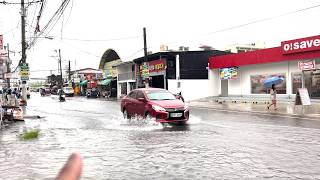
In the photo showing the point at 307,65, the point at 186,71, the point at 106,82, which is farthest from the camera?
the point at 106,82

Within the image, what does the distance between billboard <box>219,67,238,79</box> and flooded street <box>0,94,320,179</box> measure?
23.9 metres

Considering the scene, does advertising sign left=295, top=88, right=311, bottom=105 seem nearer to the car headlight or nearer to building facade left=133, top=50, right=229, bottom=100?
the car headlight

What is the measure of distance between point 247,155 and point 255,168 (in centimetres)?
140

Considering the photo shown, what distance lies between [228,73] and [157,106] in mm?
24314

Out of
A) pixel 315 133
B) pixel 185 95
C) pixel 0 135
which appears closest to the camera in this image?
pixel 315 133

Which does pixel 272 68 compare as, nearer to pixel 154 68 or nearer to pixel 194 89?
pixel 194 89

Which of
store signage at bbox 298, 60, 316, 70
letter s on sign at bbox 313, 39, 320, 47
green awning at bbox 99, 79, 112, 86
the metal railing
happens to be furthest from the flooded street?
green awning at bbox 99, 79, 112, 86

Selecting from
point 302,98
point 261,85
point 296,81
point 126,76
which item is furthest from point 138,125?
point 126,76

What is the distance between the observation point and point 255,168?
26.1 ft

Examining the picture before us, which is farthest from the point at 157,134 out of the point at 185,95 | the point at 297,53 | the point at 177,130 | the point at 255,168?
the point at 185,95

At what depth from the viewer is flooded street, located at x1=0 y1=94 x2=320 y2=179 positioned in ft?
25.3

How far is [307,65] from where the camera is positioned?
29.6 m

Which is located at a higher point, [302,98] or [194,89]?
[194,89]

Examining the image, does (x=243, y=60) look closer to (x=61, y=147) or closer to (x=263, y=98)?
(x=263, y=98)
